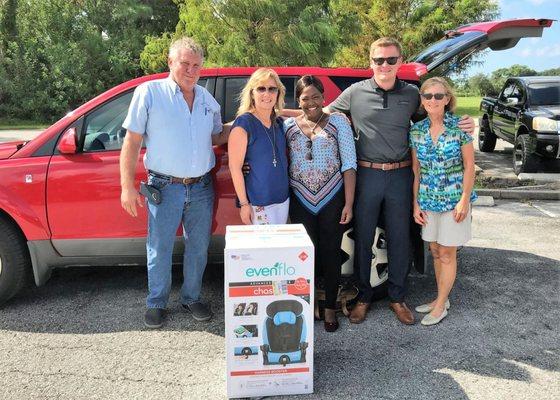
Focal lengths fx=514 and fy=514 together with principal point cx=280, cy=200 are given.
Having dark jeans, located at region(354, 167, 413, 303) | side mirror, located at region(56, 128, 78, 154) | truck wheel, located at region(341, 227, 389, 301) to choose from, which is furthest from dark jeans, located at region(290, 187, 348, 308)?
side mirror, located at region(56, 128, 78, 154)

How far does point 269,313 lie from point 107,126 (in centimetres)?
202

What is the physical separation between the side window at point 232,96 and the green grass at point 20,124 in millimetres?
19963

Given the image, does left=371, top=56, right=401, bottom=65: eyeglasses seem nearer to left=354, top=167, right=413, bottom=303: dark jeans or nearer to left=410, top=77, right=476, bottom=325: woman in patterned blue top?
left=410, top=77, right=476, bottom=325: woman in patterned blue top

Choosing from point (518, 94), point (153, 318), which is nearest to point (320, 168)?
point (153, 318)

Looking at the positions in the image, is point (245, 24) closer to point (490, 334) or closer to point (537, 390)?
point (490, 334)

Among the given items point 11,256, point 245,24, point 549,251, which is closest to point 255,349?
point 11,256

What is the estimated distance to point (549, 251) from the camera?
5293 millimetres

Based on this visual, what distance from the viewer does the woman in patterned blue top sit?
10.9 ft

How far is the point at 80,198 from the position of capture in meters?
3.73

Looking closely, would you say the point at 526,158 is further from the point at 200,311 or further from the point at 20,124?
the point at 20,124

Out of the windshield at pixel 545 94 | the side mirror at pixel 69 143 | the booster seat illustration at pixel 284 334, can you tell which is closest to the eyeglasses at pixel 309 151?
the booster seat illustration at pixel 284 334

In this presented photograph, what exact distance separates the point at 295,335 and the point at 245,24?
816 cm

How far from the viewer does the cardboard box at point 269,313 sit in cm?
263

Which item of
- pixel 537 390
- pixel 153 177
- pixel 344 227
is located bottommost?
pixel 537 390
